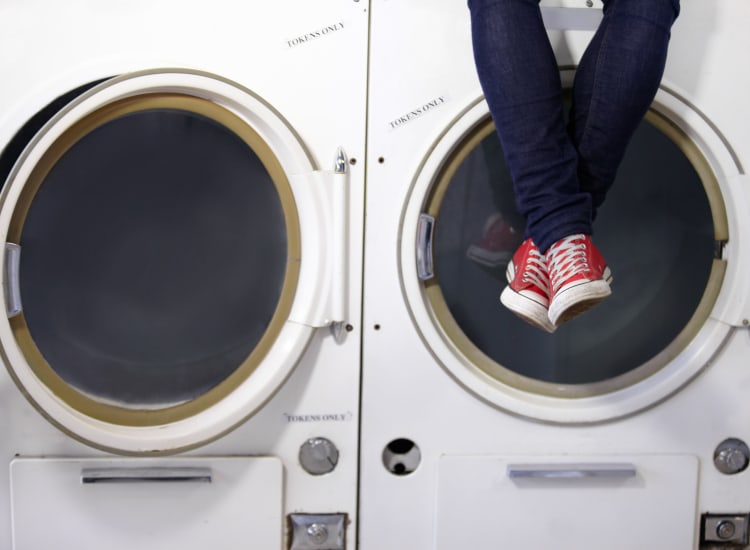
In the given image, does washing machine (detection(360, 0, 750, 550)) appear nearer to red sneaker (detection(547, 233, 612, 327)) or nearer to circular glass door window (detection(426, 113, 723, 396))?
circular glass door window (detection(426, 113, 723, 396))

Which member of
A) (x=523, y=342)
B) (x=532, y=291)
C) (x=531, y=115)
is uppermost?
(x=531, y=115)

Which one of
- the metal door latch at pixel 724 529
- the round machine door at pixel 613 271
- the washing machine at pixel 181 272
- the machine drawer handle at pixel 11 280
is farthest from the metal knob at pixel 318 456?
the metal door latch at pixel 724 529

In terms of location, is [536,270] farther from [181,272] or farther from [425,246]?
[181,272]

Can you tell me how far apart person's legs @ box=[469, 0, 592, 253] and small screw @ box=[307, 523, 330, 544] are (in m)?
0.60

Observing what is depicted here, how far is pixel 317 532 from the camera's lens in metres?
1.34

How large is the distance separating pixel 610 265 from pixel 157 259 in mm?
800

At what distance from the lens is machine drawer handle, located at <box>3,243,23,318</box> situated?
49.5 inches

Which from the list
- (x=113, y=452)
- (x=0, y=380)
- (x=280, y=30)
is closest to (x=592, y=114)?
(x=280, y=30)

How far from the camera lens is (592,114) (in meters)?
1.22

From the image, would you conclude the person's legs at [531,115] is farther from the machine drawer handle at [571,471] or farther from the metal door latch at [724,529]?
the metal door latch at [724,529]

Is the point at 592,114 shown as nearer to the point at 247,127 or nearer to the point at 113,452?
the point at 247,127

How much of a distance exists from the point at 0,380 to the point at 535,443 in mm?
890

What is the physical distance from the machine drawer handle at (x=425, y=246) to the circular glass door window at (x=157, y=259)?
Answer: 21 centimetres

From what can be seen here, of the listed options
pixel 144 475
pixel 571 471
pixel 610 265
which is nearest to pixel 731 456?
pixel 571 471
